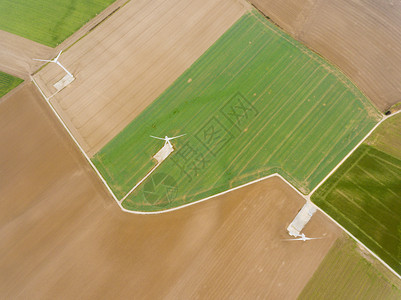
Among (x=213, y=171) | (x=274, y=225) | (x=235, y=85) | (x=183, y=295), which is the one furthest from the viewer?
(x=235, y=85)

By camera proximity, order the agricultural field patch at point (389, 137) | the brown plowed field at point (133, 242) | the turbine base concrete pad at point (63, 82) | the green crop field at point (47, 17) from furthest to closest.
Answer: the green crop field at point (47, 17), the turbine base concrete pad at point (63, 82), the agricultural field patch at point (389, 137), the brown plowed field at point (133, 242)

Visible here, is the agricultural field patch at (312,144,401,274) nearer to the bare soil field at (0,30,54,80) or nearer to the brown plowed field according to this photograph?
the brown plowed field

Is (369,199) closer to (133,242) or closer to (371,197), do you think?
(371,197)

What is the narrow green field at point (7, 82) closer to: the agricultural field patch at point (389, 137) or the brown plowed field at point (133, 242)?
the brown plowed field at point (133, 242)

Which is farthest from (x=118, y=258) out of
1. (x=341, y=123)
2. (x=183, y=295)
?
(x=341, y=123)

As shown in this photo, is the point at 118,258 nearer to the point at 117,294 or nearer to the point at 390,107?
the point at 117,294

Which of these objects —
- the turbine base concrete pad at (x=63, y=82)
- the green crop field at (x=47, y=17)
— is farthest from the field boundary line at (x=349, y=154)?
the green crop field at (x=47, y=17)
